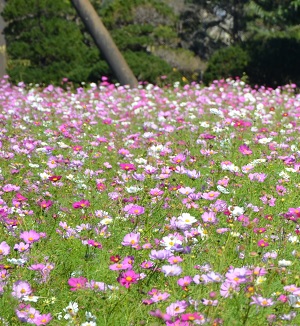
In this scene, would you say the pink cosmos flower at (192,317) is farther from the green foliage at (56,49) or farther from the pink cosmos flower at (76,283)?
the green foliage at (56,49)

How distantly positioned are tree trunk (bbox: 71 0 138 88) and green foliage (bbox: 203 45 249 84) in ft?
7.45

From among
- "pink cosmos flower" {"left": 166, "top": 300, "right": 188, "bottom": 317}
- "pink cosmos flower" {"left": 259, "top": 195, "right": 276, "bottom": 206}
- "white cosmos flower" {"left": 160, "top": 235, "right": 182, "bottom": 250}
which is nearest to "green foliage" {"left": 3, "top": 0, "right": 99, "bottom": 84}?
"pink cosmos flower" {"left": 259, "top": 195, "right": 276, "bottom": 206}

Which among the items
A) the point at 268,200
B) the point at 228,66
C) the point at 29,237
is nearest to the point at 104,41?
the point at 228,66

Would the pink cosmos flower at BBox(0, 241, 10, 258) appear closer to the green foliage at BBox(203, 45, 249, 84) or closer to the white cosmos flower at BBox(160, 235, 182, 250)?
the white cosmos flower at BBox(160, 235, 182, 250)

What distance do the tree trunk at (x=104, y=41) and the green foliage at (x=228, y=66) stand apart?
2.27 meters

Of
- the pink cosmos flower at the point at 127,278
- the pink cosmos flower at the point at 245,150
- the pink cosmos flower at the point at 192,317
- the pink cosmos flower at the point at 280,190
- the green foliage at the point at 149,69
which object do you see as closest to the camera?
the pink cosmos flower at the point at 192,317

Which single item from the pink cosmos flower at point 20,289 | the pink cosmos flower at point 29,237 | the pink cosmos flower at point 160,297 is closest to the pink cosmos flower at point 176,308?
the pink cosmos flower at point 160,297

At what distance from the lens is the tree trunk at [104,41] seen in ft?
47.0

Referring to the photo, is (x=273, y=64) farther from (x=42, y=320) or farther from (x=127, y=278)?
(x=42, y=320)

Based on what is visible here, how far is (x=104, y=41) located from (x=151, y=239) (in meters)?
11.4

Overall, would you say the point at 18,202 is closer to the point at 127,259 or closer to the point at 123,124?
the point at 127,259

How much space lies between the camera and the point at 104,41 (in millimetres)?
14578

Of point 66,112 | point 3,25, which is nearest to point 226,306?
point 66,112

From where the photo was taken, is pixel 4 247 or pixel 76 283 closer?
pixel 76 283
